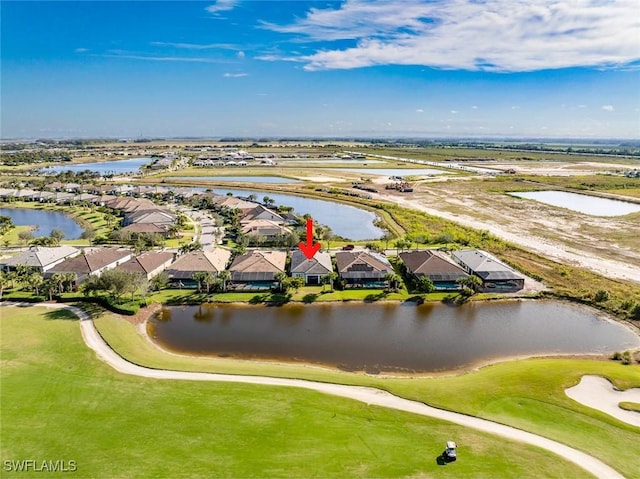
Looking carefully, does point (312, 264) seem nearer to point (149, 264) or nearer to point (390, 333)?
point (390, 333)

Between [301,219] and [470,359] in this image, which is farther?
[301,219]

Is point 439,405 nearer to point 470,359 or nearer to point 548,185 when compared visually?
point 470,359

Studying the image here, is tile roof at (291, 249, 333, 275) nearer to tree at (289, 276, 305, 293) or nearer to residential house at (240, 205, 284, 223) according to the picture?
tree at (289, 276, 305, 293)


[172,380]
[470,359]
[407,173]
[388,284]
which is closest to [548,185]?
[407,173]

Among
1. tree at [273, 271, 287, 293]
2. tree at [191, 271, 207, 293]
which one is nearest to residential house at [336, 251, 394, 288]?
tree at [273, 271, 287, 293]

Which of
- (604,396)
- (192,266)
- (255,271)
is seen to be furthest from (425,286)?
(192,266)
